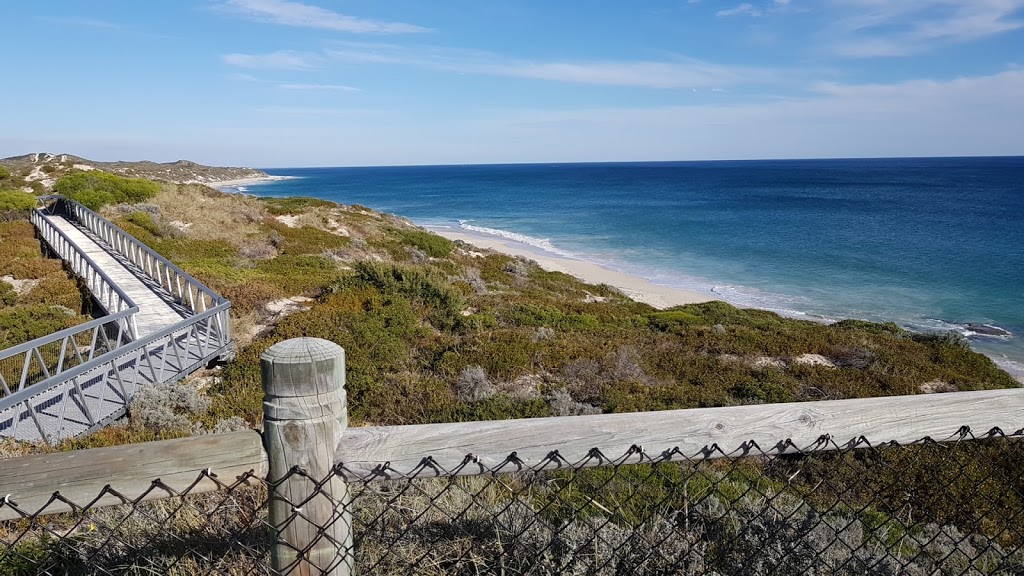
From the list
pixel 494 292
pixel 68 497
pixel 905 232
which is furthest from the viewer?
pixel 905 232

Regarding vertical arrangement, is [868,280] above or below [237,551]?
below

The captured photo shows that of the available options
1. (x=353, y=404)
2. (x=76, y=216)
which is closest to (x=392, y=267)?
(x=353, y=404)

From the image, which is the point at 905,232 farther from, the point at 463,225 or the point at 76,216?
the point at 76,216

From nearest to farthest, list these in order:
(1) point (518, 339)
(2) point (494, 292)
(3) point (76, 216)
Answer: (1) point (518, 339) < (2) point (494, 292) < (3) point (76, 216)

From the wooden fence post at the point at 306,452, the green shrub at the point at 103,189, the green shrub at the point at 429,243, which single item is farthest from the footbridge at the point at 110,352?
the green shrub at the point at 103,189

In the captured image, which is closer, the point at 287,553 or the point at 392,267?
the point at 287,553

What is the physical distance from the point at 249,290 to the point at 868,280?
2702 centimetres

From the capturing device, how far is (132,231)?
67.2ft

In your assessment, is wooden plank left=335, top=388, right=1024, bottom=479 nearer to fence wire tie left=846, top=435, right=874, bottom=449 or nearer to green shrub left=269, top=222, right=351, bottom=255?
fence wire tie left=846, top=435, right=874, bottom=449

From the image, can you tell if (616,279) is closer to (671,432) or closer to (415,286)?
(415,286)

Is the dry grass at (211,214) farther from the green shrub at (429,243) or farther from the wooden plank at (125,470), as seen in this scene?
the wooden plank at (125,470)

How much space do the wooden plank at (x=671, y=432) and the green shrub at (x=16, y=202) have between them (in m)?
31.7

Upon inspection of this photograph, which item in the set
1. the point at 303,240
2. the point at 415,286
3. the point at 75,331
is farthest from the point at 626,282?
the point at 75,331

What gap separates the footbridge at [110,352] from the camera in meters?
6.82
